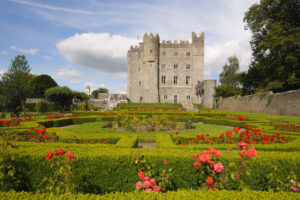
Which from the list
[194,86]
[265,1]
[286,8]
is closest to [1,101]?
[265,1]

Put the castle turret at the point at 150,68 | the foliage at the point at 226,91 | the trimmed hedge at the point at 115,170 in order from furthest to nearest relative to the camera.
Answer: the castle turret at the point at 150,68 → the foliage at the point at 226,91 → the trimmed hedge at the point at 115,170

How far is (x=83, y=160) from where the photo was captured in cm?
362

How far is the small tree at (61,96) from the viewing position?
30.0 meters

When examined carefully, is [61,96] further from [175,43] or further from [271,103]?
[271,103]

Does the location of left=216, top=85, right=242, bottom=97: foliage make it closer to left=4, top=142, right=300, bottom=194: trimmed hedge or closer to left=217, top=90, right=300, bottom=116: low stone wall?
left=217, top=90, right=300, bottom=116: low stone wall

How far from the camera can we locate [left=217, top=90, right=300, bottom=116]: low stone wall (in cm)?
1616

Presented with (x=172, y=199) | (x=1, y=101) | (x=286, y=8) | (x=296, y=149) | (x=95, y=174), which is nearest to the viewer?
(x=172, y=199)

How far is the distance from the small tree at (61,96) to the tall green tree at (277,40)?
30.5m

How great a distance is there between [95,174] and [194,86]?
39.3 meters

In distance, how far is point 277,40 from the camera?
18250mm

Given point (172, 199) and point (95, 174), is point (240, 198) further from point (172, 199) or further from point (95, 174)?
point (95, 174)

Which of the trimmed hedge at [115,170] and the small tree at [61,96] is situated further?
the small tree at [61,96]

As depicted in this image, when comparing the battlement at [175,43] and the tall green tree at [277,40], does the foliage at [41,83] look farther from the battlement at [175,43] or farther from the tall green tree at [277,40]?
the tall green tree at [277,40]

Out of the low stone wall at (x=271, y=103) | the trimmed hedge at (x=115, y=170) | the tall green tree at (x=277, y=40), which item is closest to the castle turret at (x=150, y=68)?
the low stone wall at (x=271, y=103)
